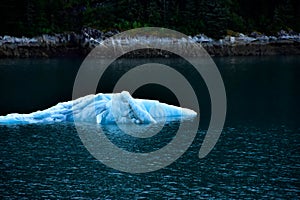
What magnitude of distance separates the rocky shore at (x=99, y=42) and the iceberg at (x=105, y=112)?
6768 cm

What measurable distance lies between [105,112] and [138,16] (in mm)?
77607

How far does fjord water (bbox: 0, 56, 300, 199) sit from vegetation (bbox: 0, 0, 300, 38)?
51.3 m

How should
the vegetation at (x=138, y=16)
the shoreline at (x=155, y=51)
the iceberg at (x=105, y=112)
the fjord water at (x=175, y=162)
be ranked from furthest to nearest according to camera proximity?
the vegetation at (x=138, y=16), the shoreline at (x=155, y=51), the iceberg at (x=105, y=112), the fjord water at (x=175, y=162)

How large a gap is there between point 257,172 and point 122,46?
88550mm

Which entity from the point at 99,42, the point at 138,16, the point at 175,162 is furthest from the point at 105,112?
the point at 138,16

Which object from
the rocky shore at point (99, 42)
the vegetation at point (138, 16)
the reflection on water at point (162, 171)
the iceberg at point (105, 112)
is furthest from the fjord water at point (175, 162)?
the vegetation at point (138, 16)

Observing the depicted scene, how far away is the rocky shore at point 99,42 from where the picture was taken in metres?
128

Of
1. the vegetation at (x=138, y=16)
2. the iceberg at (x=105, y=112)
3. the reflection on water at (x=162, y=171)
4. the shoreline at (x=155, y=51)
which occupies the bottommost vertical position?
the reflection on water at (x=162, y=171)

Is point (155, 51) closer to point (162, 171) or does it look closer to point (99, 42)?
point (99, 42)

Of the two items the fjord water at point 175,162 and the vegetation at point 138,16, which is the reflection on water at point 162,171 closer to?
the fjord water at point 175,162

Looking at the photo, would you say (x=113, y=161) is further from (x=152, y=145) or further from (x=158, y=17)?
(x=158, y=17)

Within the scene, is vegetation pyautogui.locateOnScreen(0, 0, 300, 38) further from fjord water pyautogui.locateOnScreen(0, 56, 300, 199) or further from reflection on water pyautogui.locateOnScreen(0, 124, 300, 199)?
reflection on water pyautogui.locateOnScreen(0, 124, 300, 199)

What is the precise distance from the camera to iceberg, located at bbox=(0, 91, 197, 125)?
2339 inches

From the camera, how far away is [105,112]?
59938mm
